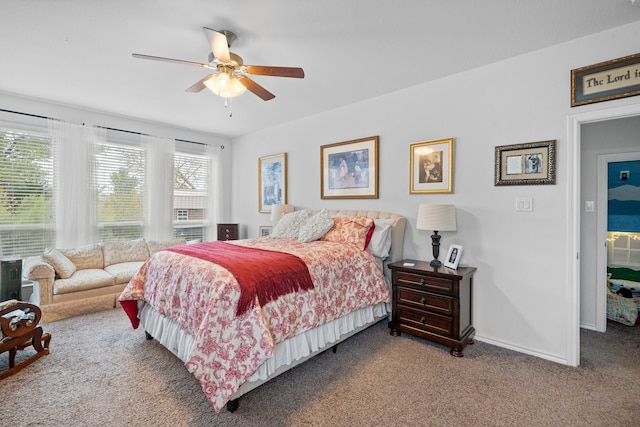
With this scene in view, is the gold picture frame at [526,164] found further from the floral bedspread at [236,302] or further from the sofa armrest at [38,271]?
the sofa armrest at [38,271]

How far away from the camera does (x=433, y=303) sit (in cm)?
271

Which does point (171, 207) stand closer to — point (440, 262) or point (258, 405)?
point (258, 405)

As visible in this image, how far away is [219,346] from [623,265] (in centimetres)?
509

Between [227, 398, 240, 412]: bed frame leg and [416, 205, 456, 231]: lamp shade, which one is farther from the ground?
[416, 205, 456, 231]: lamp shade

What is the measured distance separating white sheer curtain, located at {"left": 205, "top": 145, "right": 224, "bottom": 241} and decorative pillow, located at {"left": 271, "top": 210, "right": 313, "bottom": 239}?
2250 mm

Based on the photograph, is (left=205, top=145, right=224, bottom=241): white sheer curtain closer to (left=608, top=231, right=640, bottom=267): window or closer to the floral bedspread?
the floral bedspread

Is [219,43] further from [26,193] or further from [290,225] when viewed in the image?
[26,193]

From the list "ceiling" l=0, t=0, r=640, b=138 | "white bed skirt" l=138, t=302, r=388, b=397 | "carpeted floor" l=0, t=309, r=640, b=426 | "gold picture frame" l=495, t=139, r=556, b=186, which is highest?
"ceiling" l=0, t=0, r=640, b=138

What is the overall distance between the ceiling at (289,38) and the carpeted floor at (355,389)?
259 cm

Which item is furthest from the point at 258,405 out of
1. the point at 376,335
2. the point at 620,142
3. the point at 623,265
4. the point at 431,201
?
the point at 623,265

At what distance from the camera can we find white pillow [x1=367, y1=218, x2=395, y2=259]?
10.1 feet

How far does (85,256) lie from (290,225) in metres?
2.76

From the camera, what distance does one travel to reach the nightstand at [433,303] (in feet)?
8.49

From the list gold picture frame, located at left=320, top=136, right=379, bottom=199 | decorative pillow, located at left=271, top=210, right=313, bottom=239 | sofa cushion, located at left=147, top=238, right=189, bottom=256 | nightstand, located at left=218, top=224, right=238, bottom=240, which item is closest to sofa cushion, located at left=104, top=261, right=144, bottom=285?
sofa cushion, located at left=147, top=238, right=189, bottom=256
